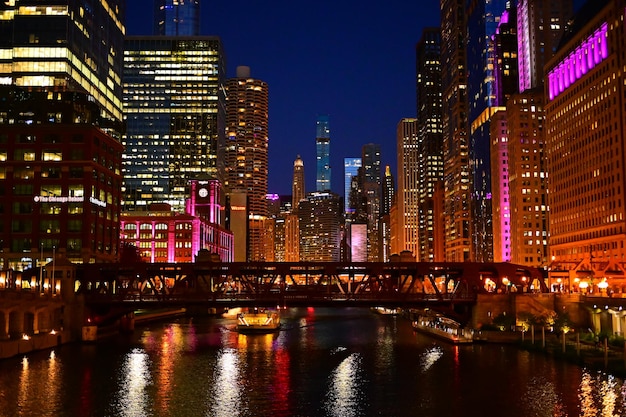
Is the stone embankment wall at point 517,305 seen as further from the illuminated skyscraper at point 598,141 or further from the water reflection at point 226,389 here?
the illuminated skyscraper at point 598,141

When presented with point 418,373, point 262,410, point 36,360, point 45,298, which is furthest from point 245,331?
point 262,410

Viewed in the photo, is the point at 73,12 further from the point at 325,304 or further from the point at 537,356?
the point at 537,356

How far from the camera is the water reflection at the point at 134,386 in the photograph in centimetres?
5766

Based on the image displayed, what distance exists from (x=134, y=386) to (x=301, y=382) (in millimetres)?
15419

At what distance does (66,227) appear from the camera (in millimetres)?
152000

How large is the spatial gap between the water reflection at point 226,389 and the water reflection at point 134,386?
5.53 meters

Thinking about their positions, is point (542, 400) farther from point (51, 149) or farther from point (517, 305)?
point (51, 149)

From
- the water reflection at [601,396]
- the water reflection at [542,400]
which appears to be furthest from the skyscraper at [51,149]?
the water reflection at [601,396]

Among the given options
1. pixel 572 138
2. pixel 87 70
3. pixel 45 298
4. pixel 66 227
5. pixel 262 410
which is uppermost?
pixel 87 70

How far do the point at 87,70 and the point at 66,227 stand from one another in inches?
1858

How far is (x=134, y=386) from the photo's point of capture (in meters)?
68.0

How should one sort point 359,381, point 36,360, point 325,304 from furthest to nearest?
1. point 325,304
2. point 36,360
3. point 359,381

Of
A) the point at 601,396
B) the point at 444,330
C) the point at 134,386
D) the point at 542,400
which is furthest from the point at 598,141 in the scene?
the point at 134,386

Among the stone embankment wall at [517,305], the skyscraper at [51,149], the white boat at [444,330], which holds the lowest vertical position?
the white boat at [444,330]
